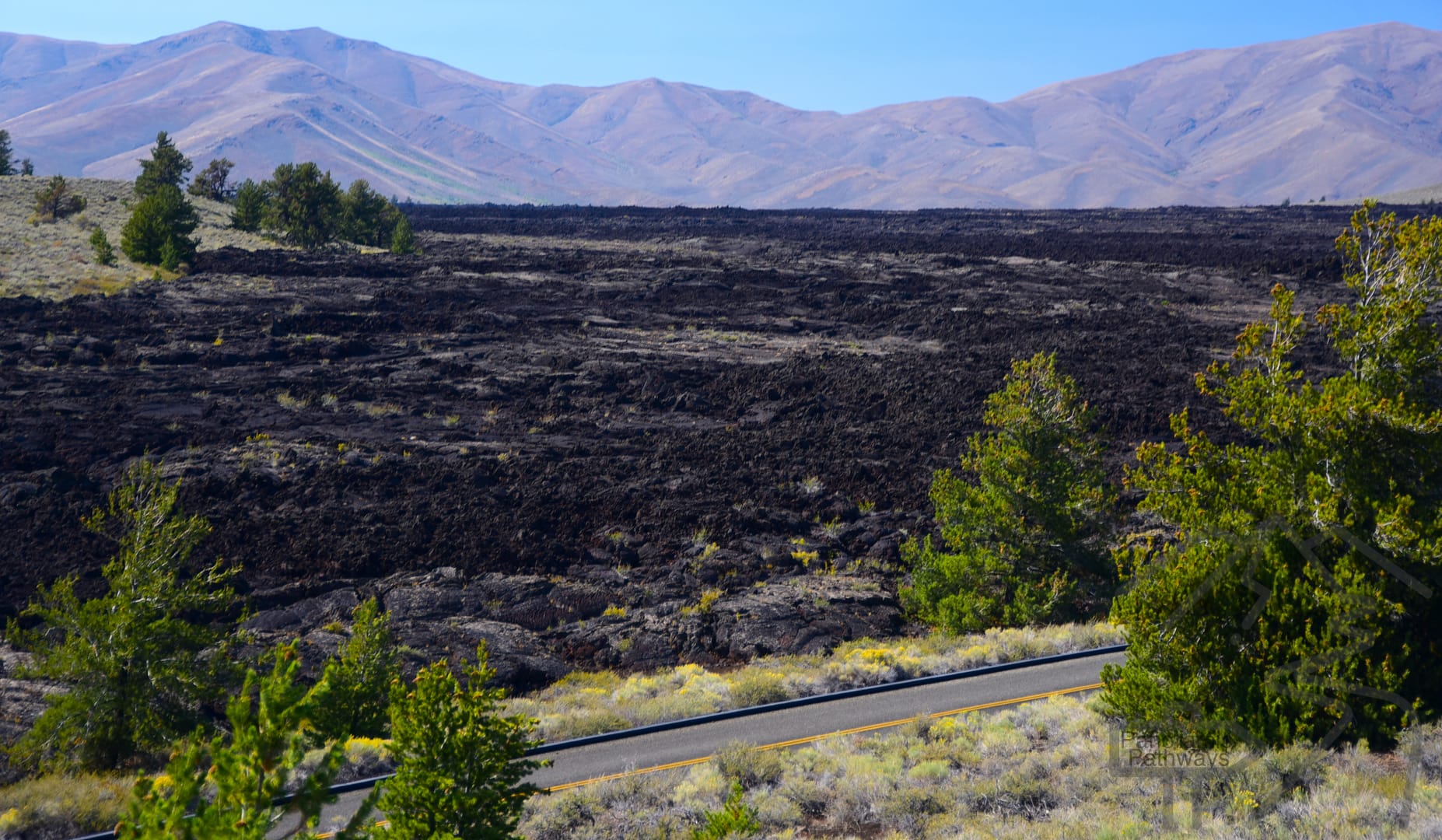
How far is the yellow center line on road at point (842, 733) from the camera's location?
13.6 metres

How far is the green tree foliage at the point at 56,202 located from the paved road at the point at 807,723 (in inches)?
2845

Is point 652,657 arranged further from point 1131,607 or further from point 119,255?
point 119,255

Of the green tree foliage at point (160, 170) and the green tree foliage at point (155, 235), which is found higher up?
the green tree foliage at point (160, 170)

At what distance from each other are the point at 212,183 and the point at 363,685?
90.1 metres

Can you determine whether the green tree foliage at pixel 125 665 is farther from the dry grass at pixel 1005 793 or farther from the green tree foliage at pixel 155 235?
the green tree foliage at pixel 155 235

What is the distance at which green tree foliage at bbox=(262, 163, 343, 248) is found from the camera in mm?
72188

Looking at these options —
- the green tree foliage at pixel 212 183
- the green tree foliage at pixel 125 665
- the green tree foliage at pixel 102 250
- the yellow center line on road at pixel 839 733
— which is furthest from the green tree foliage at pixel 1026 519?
the green tree foliage at pixel 212 183

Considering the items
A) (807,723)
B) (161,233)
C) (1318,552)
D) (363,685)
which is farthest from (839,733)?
(161,233)

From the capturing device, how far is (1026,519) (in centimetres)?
2298

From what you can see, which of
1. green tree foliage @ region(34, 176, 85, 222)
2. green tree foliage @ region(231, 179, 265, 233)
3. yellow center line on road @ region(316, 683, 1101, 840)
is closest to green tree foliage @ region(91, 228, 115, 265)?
green tree foliage @ region(34, 176, 85, 222)

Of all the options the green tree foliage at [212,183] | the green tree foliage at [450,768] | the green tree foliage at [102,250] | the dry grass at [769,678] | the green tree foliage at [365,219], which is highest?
the green tree foliage at [212,183]

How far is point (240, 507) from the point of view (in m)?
28.4

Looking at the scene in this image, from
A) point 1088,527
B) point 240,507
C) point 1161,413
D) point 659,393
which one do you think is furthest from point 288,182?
point 1088,527

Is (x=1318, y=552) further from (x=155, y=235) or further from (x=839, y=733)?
(x=155, y=235)
